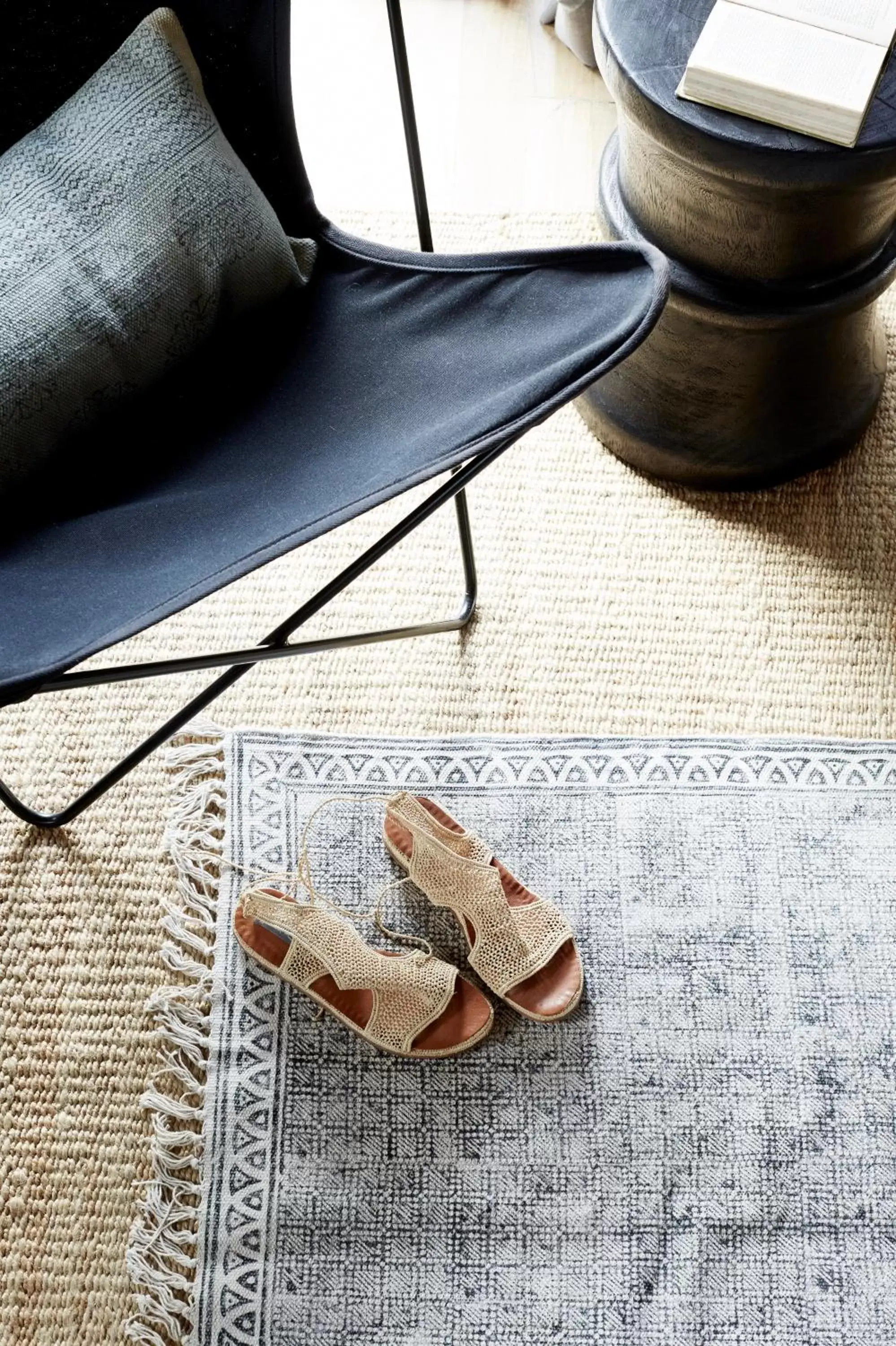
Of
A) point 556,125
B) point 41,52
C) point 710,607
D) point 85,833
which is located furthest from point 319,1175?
point 556,125

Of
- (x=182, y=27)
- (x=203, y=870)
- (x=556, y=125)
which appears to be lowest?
(x=203, y=870)

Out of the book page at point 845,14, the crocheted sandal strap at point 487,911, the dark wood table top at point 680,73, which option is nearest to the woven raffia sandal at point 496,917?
the crocheted sandal strap at point 487,911

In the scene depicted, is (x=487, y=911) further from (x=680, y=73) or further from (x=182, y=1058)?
(x=680, y=73)

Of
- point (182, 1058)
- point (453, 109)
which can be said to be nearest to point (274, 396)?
point (182, 1058)

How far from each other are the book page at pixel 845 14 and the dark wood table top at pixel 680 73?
0.10ft

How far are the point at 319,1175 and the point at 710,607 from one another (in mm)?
728

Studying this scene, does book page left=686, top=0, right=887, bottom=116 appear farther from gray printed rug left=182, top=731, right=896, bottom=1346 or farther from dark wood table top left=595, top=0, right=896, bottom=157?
gray printed rug left=182, top=731, right=896, bottom=1346

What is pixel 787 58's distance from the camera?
1075 millimetres

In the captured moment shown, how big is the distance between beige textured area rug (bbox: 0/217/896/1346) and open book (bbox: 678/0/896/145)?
0.48m

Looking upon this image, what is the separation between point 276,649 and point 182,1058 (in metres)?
0.44

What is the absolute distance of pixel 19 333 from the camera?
3.10 ft

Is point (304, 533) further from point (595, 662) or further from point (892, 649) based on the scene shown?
point (892, 649)

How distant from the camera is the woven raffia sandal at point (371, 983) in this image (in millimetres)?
1166

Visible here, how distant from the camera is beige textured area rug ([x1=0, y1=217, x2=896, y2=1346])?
1170 millimetres
